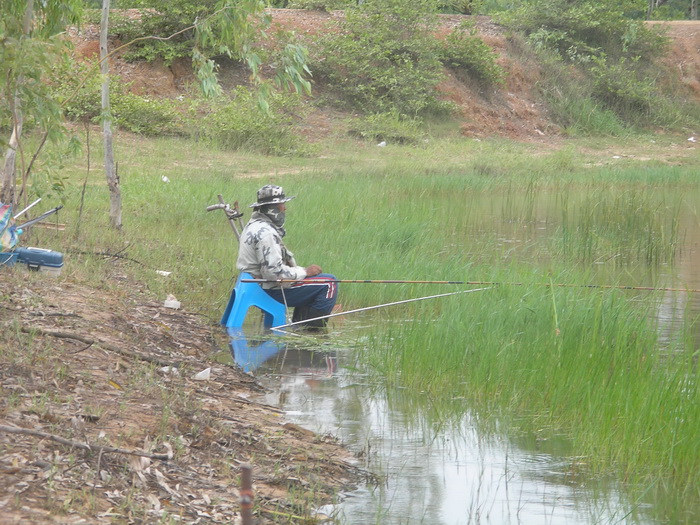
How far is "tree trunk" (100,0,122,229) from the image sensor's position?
9023mm

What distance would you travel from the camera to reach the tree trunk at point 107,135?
29.6ft

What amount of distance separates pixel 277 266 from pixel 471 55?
68.4 ft

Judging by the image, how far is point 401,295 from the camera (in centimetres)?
862

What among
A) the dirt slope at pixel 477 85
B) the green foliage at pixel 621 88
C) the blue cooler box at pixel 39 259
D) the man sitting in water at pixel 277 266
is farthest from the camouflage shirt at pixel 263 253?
the green foliage at pixel 621 88

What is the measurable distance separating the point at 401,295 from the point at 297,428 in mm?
3305

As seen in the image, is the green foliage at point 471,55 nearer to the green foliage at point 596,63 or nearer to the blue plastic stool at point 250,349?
the green foliage at point 596,63

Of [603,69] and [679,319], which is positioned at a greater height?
[603,69]

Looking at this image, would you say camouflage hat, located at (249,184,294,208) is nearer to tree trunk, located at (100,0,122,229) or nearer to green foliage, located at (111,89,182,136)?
tree trunk, located at (100,0,122,229)

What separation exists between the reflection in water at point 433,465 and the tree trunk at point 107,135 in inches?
139

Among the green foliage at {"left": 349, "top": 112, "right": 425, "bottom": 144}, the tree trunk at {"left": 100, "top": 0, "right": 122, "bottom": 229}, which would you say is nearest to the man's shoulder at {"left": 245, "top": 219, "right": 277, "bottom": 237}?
the tree trunk at {"left": 100, "top": 0, "right": 122, "bottom": 229}

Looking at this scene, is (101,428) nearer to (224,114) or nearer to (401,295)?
(401,295)

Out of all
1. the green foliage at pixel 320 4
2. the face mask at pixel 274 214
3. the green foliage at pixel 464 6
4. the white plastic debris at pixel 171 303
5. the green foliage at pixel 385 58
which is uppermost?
the green foliage at pixel 464 6

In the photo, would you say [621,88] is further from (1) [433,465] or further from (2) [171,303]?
(1) [433,465]

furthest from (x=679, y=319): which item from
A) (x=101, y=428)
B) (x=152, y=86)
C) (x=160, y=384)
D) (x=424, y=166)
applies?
(x=152, y=86)
